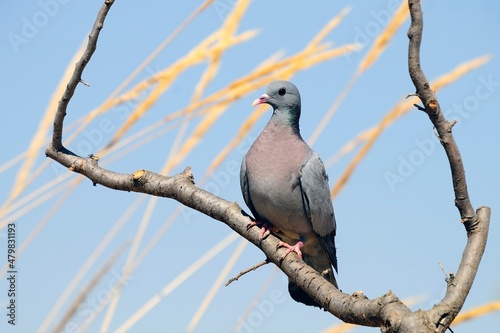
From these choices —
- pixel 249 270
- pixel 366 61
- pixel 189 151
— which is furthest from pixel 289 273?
pixel 366 61

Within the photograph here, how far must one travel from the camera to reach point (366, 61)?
4.45m

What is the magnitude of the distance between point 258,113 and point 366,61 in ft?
2.63

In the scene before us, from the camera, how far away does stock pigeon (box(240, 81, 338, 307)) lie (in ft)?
11.8

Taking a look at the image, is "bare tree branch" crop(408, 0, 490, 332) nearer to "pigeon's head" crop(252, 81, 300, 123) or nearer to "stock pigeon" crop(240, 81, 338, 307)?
"stock pigeon" crop(240, 81, 338, 307)

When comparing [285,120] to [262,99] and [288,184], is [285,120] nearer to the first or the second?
[262,99]

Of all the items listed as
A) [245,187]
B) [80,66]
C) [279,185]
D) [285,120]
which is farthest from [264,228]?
[80,66]

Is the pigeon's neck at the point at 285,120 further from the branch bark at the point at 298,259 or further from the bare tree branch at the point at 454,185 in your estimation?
the bare tree branch at the point at 454,185

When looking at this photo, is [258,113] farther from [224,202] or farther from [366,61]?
[224,202]

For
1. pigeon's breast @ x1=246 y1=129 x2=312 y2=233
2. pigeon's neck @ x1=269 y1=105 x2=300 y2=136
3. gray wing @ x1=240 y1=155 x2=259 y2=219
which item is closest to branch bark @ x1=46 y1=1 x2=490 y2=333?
pigeon's breast @ x1=246 y1=129 x2=312 y2=233

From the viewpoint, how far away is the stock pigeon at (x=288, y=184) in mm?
3582

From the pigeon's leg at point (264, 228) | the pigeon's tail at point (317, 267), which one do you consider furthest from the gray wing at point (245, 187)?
the pigeon's tail at point (317, 267)

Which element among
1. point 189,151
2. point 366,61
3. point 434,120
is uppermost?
point 366,61

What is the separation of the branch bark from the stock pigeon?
1.47 feet

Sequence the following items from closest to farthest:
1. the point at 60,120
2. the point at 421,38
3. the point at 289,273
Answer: the point at 421,38 < the point at 289,273 < the point at 60,120
